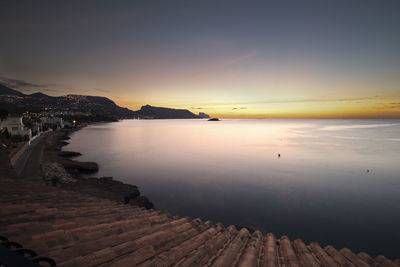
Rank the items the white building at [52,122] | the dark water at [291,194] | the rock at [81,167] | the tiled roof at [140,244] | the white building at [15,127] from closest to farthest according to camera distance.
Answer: the tiled roof at [140,244] → the dark water at [291,194] → the rock at [81,167] → the white building at [15,127] → the white building at [52,122]

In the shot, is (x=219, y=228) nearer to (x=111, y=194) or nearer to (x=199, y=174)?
(x=111, y=194)

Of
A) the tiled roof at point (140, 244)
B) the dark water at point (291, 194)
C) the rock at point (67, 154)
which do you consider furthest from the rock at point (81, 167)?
the tiled roof at point (140, 244)

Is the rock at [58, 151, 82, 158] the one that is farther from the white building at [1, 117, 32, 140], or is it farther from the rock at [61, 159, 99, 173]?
the white building at [1, 117, 32, 140]

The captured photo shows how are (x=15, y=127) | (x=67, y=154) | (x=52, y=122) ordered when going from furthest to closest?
(x=52, y=122) → (x=15, y=127) → (x=67, y=154)

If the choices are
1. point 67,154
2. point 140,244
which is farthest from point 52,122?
point 140,244

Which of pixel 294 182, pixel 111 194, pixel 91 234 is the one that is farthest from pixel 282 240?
pixel 294 182

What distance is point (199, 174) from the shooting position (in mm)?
32844

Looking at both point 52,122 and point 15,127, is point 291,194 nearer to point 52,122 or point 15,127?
point 15,127

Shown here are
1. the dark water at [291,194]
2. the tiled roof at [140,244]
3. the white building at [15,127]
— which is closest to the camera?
the tiled roof at [140,244]

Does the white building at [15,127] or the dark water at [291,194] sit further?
the white building at [15,127]

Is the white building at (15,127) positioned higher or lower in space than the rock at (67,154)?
higher

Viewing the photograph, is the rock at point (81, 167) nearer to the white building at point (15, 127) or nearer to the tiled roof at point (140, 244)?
the tiled roof at point (140, 244)

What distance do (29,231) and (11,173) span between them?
36.2ft

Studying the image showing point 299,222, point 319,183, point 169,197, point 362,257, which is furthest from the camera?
point 319,183
